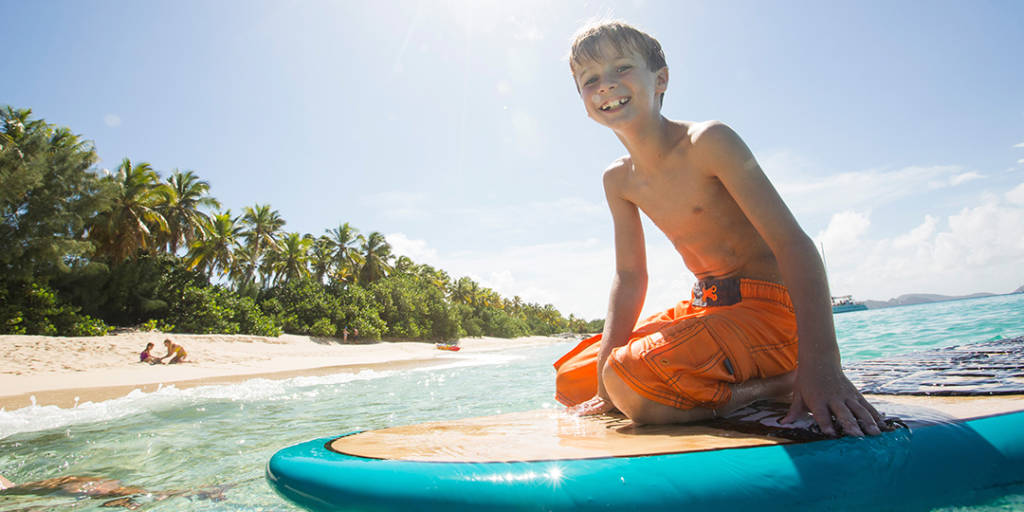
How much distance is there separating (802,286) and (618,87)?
33.7 inches

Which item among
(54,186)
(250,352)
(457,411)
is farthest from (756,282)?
(54,186)

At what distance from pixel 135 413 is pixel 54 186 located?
689 inches

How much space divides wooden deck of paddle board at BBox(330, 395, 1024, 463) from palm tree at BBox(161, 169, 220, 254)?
2776 cm

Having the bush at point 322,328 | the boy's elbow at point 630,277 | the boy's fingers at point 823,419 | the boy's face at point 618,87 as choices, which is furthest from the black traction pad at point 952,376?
the bush at point 322,328

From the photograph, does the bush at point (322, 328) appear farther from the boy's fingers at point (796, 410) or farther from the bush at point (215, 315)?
the boy's fingers at point (796, 410)

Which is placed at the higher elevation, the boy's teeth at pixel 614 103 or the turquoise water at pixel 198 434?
the boy's teeth at pixel 614 103

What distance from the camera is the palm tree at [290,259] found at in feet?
108

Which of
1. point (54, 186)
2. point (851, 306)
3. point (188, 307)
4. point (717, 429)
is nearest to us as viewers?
point (717, 429)

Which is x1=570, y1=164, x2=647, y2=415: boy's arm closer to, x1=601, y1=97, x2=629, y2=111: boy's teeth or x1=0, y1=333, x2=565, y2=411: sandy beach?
x1=601, y1=97, x2=629, y2=111: boy's teeth

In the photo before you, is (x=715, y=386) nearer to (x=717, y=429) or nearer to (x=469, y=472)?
(x=717, y=429)

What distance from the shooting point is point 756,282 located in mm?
1684

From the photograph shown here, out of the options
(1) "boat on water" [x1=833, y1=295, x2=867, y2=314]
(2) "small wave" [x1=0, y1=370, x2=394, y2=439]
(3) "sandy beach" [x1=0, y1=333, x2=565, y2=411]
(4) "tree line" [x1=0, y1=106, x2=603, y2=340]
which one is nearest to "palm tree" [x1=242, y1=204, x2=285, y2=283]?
(4) "tree line" [x1=0, y1=106, x2=603, y2=340]

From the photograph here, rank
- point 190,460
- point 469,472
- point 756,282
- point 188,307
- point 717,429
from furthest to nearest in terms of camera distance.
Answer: point 188,307, point 190,460, point 756,282, point 717,429, point 469,472

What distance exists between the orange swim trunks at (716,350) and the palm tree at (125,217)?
24.1 metres
